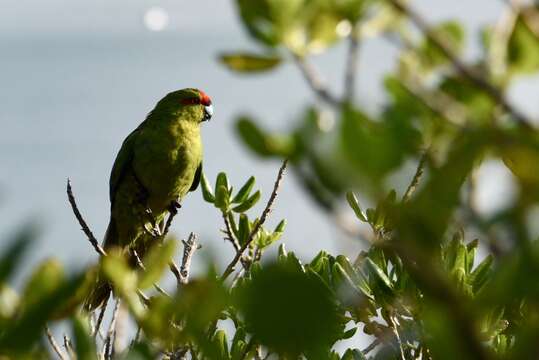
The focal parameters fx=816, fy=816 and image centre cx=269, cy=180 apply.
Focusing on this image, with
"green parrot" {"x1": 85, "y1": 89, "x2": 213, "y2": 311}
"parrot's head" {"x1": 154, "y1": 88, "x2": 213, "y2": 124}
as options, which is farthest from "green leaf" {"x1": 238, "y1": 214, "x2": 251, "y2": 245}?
"parrot's head" {"x1": 154, "y1": 88, "x2": 213, "y2": 124}

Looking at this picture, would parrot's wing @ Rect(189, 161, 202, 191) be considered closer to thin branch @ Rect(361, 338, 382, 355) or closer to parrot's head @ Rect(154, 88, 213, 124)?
parrot's head @ Rect(154, 88, 213, 124)

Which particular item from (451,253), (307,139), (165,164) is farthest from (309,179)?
(165,164)

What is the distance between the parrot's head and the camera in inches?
258

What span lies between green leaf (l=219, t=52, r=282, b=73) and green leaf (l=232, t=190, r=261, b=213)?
2.67m

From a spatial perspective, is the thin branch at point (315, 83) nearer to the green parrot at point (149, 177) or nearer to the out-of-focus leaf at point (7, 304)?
the out-of-focus leaf at point (7, 304)

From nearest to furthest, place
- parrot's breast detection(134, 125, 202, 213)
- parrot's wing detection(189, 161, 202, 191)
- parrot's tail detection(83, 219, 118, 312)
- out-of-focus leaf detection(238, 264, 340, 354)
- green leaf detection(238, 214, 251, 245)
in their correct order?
out-of-focus leaf detection(238, 264, 340, 354), green leaf detection(238, 214, 251, 245), parrot's tail detection(83, 219, 118, 312), parrot's breast detection(134, 125, 202, 213), parrot's wing detection(189, 161, 202, 191)

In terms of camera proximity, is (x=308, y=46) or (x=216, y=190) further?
(x=216, y=190)

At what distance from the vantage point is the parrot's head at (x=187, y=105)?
656 centimetres

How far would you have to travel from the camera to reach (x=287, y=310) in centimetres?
57

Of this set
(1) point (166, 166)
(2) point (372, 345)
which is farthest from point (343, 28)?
(1) point (166, 166)

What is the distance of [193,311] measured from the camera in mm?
736

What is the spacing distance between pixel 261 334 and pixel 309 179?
118mm

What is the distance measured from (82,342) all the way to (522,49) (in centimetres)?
49

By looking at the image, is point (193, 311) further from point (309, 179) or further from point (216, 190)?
point (216, 190)
